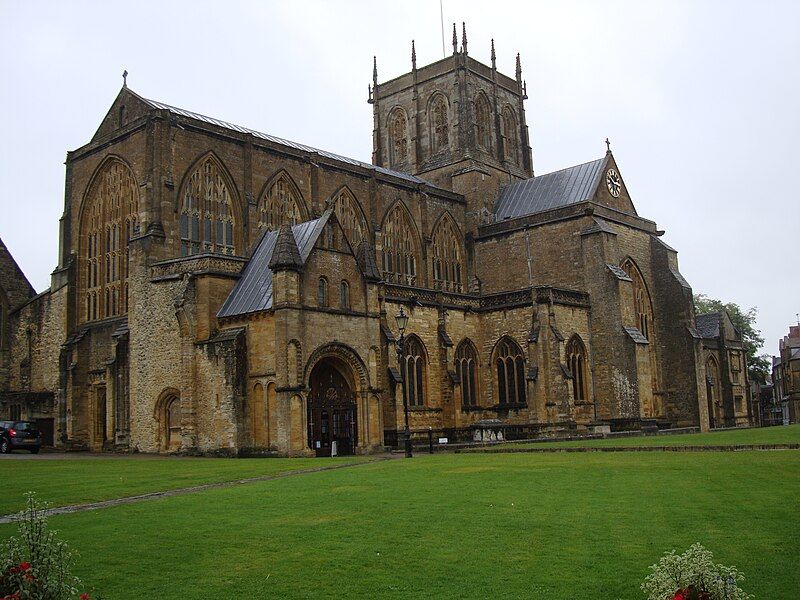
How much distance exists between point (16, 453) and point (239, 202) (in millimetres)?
15906

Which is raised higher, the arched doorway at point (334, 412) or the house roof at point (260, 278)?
the house roof at point (260, 278)

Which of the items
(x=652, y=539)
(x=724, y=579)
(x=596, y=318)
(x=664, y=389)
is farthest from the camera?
(x=664, y=389)

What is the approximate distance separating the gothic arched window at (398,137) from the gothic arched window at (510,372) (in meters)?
24.2

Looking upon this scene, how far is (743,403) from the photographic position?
62188 mm

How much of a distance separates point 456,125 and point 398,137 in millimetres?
6289

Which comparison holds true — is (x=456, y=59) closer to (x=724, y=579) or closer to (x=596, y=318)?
(x=596, y=318)

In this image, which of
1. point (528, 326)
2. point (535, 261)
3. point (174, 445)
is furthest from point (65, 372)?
point (535, 261)

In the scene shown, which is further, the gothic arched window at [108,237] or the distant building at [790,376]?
the distant building at [790,376]

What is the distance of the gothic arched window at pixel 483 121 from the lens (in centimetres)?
6462

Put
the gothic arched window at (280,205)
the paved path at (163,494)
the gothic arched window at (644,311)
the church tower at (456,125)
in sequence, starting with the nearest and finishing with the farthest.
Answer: the paved path at (163,494) < the gothic arched window at (280,205) < the gothic arched window at (644,311) < the church tower at (456,125)

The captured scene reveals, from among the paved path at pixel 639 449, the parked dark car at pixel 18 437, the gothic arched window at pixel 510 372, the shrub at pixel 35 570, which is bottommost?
the paved path at pixel 639 449

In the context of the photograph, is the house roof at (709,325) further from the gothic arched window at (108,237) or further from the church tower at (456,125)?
the gothic arched window at (108,237)

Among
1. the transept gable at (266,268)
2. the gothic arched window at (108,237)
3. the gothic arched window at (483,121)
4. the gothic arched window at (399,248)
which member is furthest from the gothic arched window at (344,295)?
the gothic arched window at (483,121)

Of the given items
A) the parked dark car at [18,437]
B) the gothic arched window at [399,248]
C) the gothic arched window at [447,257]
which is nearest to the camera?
the parked dark car at [18,437]
